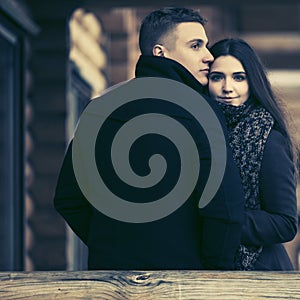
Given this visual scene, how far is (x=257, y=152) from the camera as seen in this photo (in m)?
2.83

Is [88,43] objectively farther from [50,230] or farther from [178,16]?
[178,16]

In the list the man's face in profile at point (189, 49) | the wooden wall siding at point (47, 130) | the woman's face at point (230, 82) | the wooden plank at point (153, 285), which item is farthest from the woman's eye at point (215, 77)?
the wooden wall siding at point (47, 130)

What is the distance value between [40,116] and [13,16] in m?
1.06

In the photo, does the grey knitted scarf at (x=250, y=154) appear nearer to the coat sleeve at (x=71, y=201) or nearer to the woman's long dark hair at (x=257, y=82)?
the woman's long dark hair at (x=257, y=82)

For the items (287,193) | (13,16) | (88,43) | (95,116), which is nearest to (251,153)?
(287,193)

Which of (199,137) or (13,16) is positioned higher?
(13,16)

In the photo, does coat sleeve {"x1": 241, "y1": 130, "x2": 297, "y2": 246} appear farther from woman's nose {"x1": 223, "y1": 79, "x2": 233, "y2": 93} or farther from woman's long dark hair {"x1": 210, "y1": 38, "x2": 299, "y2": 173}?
woman's nose {"x1": 223, "y1": 79, "x2": 233, "y2": 93}

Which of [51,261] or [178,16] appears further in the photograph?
[51,261]

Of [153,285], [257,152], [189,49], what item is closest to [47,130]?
[189,49]

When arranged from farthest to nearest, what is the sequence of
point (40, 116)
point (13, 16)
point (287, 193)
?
1. point (40, 116)
2. point (13, 16)
3. point (287, 193)

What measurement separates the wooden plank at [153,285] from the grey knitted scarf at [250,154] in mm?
345

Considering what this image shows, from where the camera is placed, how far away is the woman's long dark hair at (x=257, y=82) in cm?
295

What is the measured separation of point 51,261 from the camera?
21.5 ft

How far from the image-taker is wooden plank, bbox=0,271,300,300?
2.48 meters
